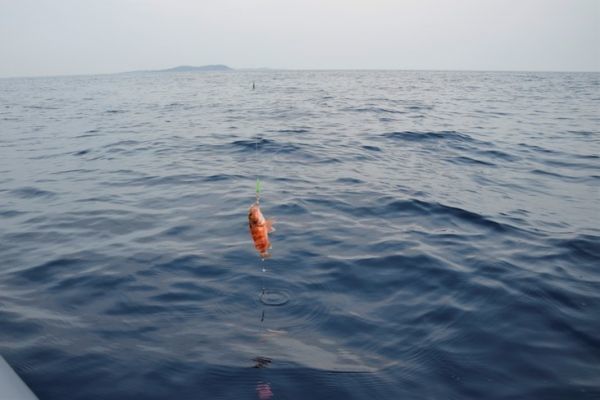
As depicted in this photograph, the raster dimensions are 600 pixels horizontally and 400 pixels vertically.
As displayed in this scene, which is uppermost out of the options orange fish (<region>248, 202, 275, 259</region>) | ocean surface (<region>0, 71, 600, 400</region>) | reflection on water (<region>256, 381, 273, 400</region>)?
orange fish (<region>248, 202, 275, 259</region>)

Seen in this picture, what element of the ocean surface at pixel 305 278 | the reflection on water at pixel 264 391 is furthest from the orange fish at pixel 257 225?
the reflection on water at pixel 264 391

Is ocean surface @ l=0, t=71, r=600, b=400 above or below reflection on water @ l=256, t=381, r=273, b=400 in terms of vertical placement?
above

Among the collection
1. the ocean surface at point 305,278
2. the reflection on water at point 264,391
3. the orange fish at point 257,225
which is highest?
the orange fish at point 257,225

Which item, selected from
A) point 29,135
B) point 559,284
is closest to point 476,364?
point 559,284

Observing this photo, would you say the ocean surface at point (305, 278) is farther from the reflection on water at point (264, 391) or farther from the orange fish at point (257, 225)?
the orange fish at point (257, 225)

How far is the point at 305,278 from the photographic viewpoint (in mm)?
6094

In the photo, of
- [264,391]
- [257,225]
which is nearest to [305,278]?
[257,225]

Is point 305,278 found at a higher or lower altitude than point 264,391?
higher

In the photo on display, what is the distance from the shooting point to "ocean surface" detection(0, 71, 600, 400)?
4.18 m

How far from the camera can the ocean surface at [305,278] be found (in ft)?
13.7

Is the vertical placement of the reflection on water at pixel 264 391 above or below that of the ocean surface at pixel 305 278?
below

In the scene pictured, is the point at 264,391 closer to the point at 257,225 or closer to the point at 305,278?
the point at 257,225

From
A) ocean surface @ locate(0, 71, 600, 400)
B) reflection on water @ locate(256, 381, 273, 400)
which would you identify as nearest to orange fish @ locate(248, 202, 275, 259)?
ocean surface @ locate(0, 71, 600, 400)

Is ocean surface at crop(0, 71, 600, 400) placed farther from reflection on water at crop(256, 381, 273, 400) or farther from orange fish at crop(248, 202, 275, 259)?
orange fish at crop(248, 202, 275, 259)
